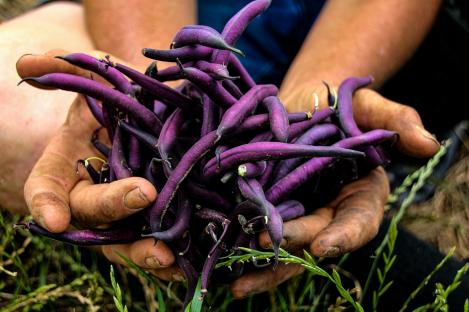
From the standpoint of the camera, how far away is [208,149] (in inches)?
46.2

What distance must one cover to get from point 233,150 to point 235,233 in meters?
0.19

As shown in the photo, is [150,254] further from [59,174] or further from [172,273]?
[59,174]

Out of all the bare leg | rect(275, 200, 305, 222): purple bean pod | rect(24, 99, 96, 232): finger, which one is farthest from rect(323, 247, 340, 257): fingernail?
the bare leg

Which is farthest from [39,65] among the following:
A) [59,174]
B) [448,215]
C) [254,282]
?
[448,215]

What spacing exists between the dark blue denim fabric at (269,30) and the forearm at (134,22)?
0.35 ft

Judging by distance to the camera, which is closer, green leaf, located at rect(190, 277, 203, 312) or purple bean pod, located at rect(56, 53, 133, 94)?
green leaf, located at rect(190, 277, 203, 312)

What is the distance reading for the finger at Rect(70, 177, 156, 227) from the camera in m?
1.13

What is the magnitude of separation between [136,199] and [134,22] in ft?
3.85

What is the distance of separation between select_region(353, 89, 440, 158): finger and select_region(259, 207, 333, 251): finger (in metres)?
0.31

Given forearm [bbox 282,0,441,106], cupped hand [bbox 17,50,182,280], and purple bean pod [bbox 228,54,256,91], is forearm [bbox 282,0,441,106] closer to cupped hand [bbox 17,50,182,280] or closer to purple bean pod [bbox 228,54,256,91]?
purple bean pod [bbox 228,54,256,91]

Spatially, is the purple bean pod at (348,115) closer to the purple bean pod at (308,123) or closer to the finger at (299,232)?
the purple bean pod at (308,123)

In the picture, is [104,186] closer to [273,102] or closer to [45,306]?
[273,102]

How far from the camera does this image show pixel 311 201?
1.40 meters

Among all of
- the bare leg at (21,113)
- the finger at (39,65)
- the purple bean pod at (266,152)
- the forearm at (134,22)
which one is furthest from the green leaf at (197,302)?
the forearm at (134,22)
